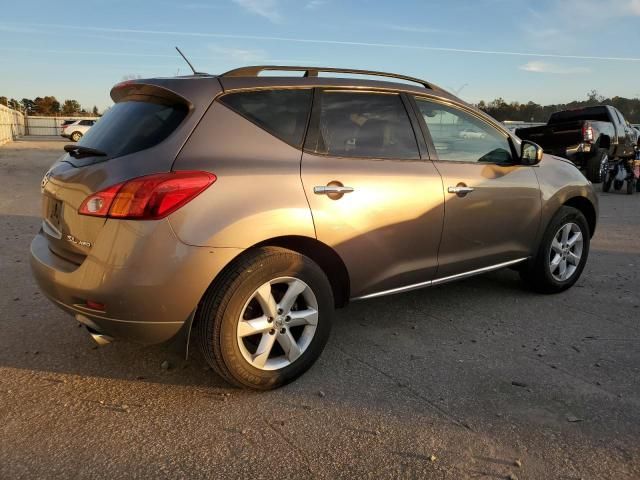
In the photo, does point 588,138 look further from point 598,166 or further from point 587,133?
point 598,166

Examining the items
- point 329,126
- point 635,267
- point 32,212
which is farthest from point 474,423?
point 32,212

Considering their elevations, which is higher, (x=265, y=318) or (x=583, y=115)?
(x=583, y=115)

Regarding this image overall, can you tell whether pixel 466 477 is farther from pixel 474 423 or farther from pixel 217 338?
pixel 217 338

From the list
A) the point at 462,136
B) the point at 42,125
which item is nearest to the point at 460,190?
the point at 462,136

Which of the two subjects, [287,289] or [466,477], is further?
[287,289]

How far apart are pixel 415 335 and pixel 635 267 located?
3452mm

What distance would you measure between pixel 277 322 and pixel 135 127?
1.32 m

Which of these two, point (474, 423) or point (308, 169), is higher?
point (308, 169)

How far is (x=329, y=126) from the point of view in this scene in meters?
3.40

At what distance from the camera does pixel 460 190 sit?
12.8 feet

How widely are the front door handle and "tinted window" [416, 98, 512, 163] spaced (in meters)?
0.22

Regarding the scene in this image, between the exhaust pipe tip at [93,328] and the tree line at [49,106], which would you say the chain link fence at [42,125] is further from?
the exhaust pipe tip at [93,328]

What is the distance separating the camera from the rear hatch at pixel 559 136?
Result: 44.6 ft

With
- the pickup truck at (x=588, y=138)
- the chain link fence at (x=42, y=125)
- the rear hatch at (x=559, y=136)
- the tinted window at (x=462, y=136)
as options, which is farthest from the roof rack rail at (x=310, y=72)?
the chain link fence at (x=42, y=125)
